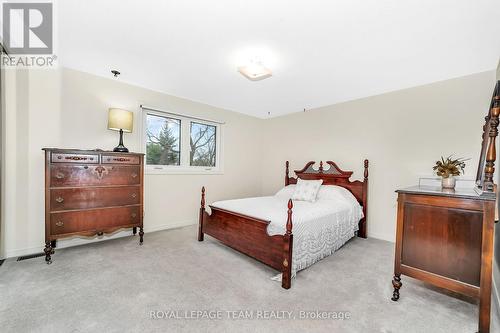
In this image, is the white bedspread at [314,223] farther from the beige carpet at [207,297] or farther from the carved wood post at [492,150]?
the carved wood post at [492,150]

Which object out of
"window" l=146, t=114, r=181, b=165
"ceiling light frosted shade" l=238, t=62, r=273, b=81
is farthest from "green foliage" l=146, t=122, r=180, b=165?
"ceiling light frosted shade" l=238, t=62, r=273, b=81

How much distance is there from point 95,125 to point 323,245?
11.2 feet

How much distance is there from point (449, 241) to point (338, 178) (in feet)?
7.36

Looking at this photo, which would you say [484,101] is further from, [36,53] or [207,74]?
[36,53]

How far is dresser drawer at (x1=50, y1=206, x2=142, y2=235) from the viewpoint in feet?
8.00

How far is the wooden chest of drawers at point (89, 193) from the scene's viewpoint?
241 cm

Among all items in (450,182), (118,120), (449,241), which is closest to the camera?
(449,241)

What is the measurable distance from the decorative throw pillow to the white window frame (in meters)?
1.70

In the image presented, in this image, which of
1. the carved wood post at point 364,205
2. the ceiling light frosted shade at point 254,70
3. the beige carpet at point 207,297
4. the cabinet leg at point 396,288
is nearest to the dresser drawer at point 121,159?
the beige carpet at point 207,297

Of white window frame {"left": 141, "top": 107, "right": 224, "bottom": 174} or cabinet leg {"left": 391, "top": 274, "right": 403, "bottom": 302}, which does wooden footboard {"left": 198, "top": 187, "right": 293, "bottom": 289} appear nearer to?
cabinet leg {"left": 391, "top": 274, "right": 403, "bottom": 302}

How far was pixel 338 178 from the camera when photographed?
3.90 m

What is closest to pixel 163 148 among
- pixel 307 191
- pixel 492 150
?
pixel 307 191

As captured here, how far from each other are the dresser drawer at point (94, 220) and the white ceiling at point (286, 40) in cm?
184

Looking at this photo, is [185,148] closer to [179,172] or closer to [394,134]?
[179,172]
